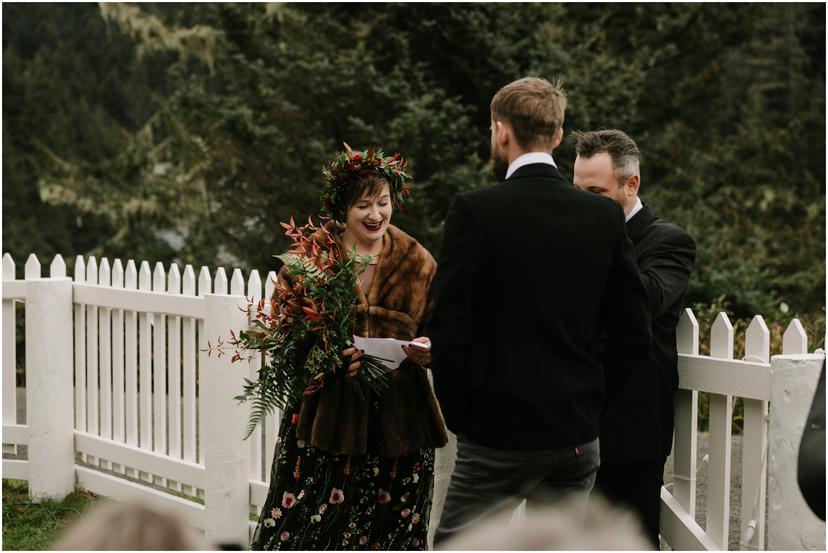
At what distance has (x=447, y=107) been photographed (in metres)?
12.1

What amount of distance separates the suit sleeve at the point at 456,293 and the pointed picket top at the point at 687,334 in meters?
1.26

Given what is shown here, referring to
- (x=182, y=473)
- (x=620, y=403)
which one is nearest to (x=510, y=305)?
(x=620, y=403)

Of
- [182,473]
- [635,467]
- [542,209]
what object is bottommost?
[182,473]

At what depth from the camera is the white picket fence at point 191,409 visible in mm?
3660

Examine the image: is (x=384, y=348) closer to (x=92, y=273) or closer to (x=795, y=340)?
(x=795, y=340)

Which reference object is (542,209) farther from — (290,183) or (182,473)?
(290,183)

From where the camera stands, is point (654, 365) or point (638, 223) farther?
point (638, 223)

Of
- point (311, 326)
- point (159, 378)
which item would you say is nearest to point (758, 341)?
point (311, 326)

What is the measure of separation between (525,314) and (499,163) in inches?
21.0

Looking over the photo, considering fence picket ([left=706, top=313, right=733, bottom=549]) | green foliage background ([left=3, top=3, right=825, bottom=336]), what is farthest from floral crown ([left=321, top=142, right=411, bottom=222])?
green foliage background ([left=3, top=3, right=825, bottom=336])

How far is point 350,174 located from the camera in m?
4.02

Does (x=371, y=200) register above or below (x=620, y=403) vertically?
above

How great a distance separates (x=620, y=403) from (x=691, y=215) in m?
10.6

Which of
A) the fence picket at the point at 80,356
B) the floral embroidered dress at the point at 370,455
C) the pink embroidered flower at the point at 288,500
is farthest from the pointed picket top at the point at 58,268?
the pink embroidered flower at the point at 288,500
